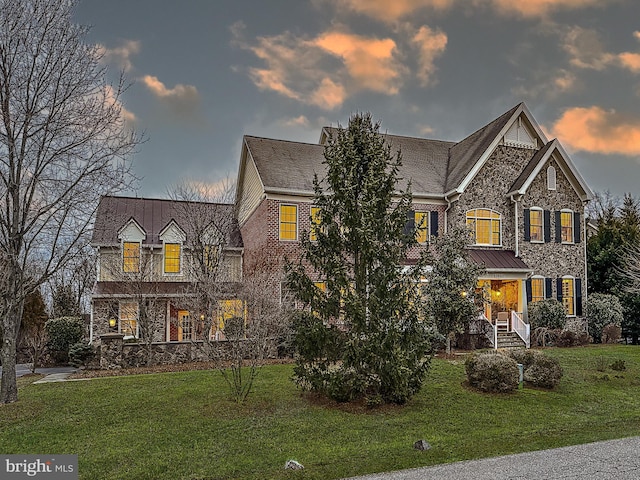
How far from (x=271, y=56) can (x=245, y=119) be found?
21.7ft

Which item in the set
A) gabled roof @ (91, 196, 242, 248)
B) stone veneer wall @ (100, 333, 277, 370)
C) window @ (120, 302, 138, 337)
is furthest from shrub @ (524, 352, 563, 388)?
window @ (120, 302, 138, 337)

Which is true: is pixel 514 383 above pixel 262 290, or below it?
below

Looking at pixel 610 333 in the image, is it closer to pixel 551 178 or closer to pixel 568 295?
pixel 568 295

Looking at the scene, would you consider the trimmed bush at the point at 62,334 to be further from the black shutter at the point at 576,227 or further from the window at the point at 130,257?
the black shutter at the point at 576,227

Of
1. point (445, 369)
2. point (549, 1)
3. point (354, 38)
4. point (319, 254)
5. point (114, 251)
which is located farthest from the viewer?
point (114, 251)

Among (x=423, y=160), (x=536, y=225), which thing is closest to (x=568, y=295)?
(x=536, y=225)

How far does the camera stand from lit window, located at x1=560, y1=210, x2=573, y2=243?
2361 cm

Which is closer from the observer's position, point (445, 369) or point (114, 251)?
point (445, 369)

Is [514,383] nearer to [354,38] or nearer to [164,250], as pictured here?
[354,38]

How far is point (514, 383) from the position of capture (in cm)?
1162

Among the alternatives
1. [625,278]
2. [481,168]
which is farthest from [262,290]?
[625,278]

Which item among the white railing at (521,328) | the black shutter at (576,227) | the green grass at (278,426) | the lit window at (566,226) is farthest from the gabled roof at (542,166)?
the green grass at (278,426)

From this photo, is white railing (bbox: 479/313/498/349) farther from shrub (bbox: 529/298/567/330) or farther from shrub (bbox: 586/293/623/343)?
shrub (bbox: 586/293/623/343)

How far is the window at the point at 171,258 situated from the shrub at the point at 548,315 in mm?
16529
